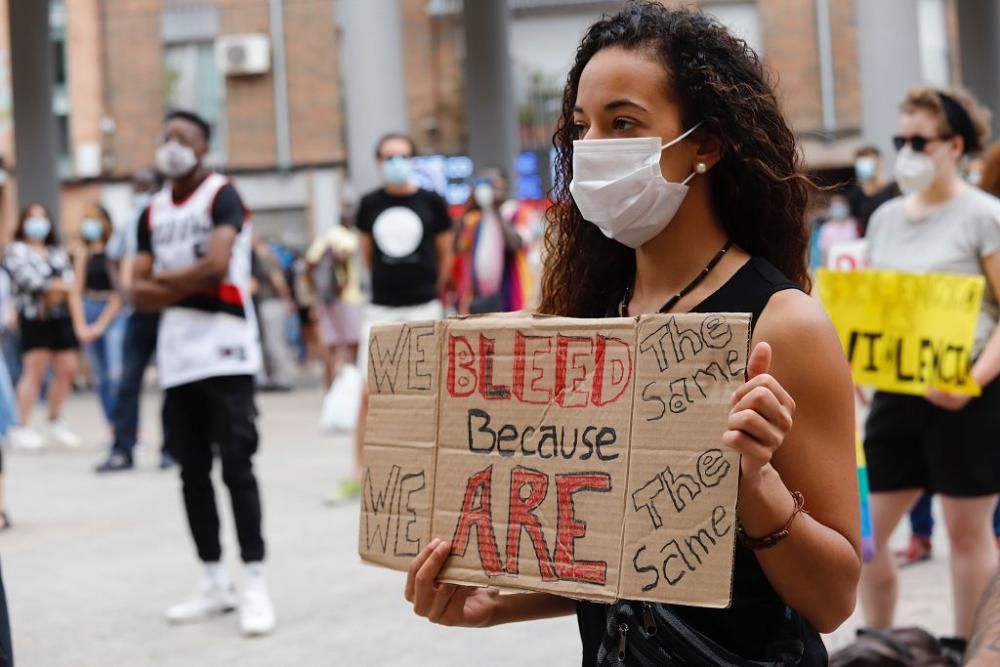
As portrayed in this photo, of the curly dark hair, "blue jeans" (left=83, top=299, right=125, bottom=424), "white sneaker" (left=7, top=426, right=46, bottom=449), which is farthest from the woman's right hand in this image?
"white sneaker" (left=7, top=426, right=46, bottom=449)

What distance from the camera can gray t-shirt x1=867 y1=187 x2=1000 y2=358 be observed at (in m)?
4.85

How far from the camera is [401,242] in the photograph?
8297 millimetres

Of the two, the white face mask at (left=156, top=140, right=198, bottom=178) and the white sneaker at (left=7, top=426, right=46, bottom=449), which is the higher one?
the white face mask at (left=156, top=140, right=198, bottom=178)

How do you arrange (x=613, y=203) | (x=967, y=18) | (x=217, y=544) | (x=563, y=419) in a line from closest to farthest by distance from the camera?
(x=563, y=419) < (x=613, y=203) < (x=217, y=544) < (x=967, y=18)

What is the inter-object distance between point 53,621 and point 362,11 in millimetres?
9799

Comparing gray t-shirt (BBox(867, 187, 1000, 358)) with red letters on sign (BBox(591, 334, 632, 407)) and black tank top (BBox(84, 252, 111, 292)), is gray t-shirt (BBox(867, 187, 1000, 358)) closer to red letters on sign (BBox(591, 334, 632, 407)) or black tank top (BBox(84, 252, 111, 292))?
red letters on sign (BBox(591, 334, 632, 407))

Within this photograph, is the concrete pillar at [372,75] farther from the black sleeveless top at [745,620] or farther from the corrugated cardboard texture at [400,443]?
the black sleeveless top at [745,620]

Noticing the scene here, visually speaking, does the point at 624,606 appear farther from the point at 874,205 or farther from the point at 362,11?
the point at 362,11

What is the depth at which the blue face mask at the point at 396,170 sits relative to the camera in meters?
8.38

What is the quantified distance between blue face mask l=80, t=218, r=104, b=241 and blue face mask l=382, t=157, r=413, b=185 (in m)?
4.85

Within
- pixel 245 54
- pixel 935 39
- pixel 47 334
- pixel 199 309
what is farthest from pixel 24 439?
pixel 935 39

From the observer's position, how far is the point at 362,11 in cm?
1485

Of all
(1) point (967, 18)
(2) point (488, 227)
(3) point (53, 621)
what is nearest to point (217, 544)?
(3) point (53, 621)

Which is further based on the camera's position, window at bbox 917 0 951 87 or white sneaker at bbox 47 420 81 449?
window at bbox 917 0 951 87
